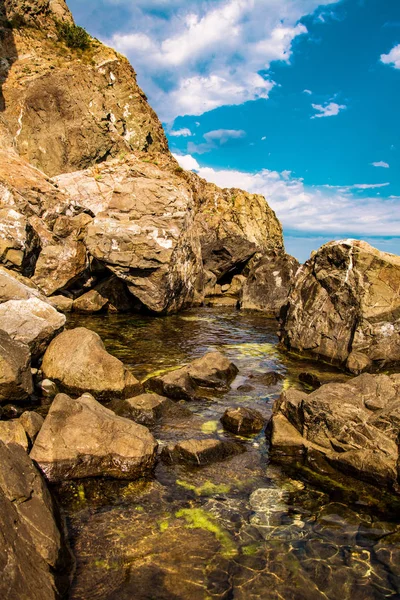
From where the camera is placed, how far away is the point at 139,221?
26734 mm

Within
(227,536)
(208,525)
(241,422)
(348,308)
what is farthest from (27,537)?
(348,308)

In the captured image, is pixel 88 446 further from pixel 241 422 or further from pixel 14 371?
pixel 241 422

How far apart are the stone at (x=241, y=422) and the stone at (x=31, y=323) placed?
21.5 feet

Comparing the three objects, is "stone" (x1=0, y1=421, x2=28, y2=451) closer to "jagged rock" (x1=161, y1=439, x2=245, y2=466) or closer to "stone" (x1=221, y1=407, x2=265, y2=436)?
"jagged rock" (x1=161, y1=439, x2=245, y2=466)

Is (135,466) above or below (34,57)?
below

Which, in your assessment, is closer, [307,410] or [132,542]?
[132,542]

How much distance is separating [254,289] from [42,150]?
3058 centimetres

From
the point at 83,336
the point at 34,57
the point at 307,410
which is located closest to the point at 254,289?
the point at 83,336

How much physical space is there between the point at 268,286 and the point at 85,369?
21.9m

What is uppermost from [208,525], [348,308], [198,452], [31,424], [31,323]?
[348,308]

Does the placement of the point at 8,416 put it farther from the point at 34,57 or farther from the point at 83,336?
the point at 34,57

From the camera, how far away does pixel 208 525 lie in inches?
284

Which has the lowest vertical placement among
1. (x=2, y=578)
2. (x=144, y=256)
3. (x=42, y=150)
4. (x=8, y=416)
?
(x=8, y=416)

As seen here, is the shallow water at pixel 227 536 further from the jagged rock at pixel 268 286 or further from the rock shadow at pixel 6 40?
the rock shadow at pixel 6 40
